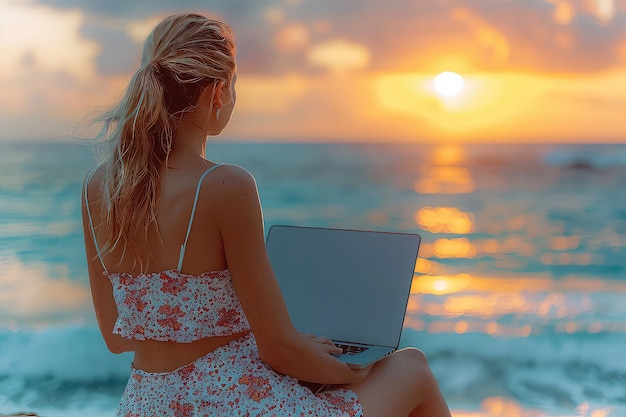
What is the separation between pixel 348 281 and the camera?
156cm

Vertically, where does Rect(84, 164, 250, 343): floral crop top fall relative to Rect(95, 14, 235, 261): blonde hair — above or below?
below

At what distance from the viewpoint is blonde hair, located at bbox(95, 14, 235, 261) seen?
1.22m

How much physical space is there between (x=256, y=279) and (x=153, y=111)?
312 millimetres

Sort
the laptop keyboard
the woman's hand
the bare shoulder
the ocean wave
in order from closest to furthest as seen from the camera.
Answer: the bare shoulder → the woman's hand → the laptop keyboard → the ocean wave

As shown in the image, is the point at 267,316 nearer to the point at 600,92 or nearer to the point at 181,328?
the point at 181,328

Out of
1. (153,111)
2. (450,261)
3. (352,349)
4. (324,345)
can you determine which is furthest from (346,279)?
(450,261)

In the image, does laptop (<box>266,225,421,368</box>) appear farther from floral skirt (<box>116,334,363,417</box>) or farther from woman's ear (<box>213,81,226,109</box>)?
woman's ear (<box>213,81,226,109</box>)

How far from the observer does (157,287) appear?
123cm

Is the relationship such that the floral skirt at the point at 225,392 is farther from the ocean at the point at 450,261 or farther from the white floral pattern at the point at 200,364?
the ocean at the point at 450,261

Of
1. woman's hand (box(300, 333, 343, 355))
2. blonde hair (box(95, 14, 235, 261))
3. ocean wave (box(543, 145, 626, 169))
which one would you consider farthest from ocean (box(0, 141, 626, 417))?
woman's hand (box(300, 333, 343, 355))

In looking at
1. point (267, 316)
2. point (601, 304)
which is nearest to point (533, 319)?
point (601, 304)

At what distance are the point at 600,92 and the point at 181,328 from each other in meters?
9.78

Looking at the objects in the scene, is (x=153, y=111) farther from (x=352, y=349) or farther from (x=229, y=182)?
(x=352, y=349)

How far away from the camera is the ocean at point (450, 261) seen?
386cm
